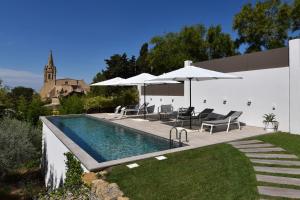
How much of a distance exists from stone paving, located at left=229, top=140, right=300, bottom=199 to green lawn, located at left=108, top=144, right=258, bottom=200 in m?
0.20

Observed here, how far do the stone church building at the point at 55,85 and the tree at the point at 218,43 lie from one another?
50.2m

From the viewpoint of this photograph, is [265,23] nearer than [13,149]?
No

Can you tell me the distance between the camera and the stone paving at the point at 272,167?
4.27 m

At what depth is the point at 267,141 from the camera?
7.98 m

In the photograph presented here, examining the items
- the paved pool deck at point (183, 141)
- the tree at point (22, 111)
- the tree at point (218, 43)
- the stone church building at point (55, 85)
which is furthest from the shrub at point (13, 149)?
the stone church building at point (55, 85)

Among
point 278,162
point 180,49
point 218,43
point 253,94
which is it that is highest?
point 218,43

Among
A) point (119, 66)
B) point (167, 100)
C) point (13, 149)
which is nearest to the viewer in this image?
point (13, 149)

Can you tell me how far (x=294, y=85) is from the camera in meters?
9.30

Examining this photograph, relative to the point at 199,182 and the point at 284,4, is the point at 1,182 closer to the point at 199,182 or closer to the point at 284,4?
the point at 199,182

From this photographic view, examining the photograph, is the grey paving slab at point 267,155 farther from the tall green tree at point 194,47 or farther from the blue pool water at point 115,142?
the tall green tree at point 194,47

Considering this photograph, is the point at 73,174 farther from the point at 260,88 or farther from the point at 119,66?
the point at 119,66

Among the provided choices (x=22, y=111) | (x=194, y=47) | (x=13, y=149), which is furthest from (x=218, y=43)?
(x=13, y=149)

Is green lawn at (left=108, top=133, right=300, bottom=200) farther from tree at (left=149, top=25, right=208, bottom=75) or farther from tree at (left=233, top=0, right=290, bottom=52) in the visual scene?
tree at (left=149, top=25, right=208, bottom=75)

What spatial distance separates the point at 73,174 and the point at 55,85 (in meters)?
91.8
